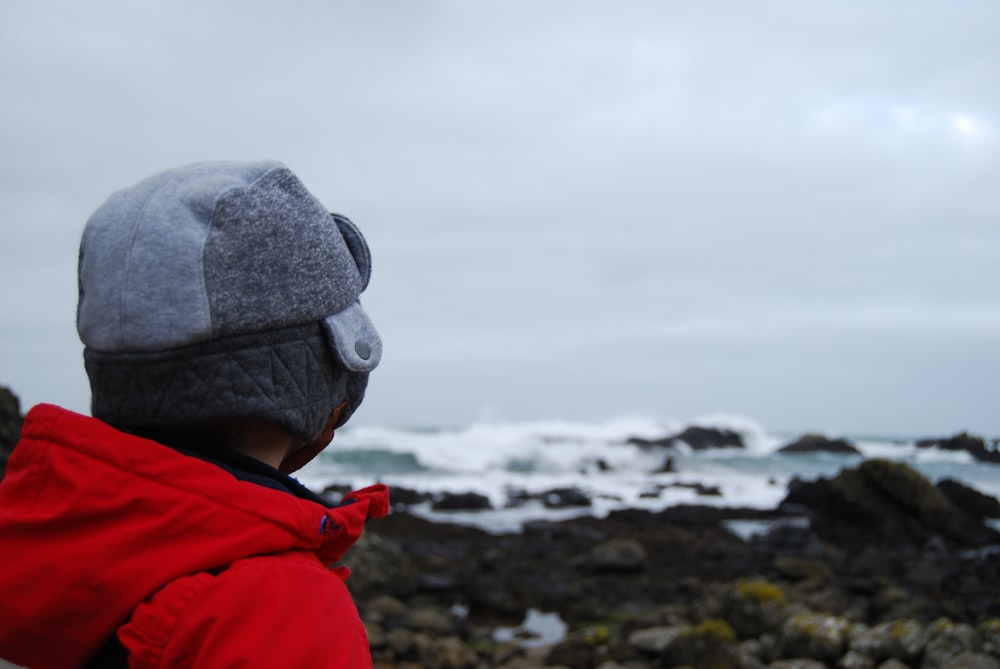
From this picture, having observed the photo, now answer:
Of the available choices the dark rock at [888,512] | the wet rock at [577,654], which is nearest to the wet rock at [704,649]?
the wet rock at [577,654]

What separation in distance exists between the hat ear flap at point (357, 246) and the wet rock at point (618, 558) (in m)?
12.4

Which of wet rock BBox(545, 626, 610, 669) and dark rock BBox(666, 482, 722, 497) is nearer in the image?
wet rock BBox(545, 626, 610, 669)

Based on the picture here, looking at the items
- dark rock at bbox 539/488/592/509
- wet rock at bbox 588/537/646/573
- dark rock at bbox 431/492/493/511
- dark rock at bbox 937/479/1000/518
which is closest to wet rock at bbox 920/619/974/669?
wet rock at bbox 588/537/646/573

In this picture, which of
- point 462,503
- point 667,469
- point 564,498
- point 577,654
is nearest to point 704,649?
point 577,654

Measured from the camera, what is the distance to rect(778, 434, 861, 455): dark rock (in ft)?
163

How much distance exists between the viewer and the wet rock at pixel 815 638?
24.0ft

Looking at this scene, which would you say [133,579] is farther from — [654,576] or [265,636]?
[654,576]

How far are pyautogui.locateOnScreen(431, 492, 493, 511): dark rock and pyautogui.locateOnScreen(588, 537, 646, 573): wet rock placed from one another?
8.00 metres

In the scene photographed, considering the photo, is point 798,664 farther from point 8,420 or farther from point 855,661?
point 8,420

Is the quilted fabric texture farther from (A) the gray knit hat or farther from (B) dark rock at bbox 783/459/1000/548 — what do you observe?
(B) dark rock at bbox 783/459/1000/548

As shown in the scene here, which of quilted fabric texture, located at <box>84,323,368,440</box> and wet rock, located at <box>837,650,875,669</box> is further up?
quilted fabric texture, located at <box>84,323,368,440</box>

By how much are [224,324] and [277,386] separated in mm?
129

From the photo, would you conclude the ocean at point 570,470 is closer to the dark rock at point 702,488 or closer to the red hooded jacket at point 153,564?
the dark rock at point 702,488

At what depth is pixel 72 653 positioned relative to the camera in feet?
3.61
